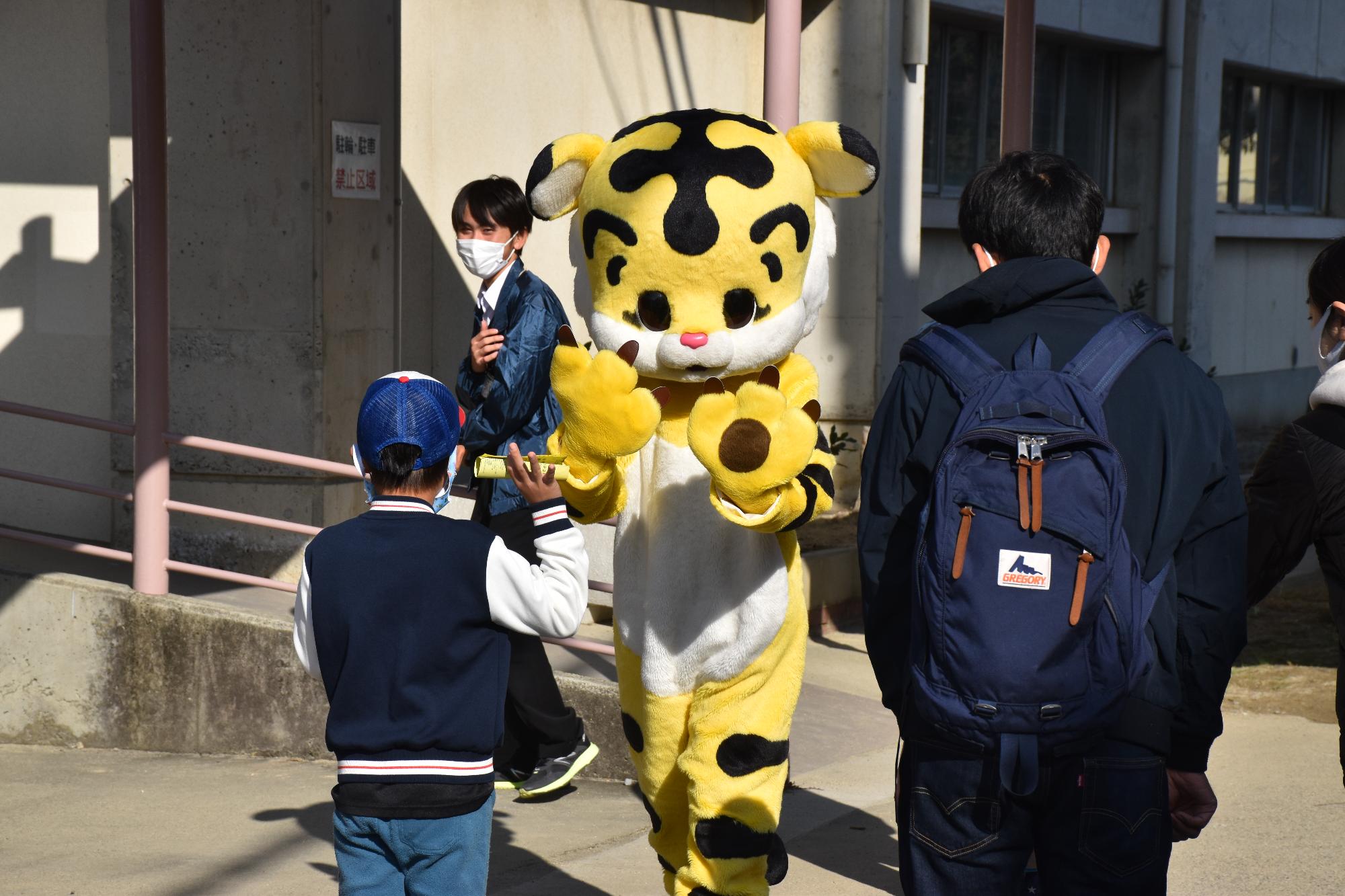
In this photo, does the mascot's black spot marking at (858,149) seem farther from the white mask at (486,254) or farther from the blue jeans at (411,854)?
the blue jeans at (411,854)

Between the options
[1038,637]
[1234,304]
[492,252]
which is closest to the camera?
[1038,637]

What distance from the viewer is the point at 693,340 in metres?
3.55

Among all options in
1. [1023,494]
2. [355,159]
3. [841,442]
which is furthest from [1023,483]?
[841,442]

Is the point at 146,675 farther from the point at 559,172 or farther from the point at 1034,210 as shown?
the point at 1034,210

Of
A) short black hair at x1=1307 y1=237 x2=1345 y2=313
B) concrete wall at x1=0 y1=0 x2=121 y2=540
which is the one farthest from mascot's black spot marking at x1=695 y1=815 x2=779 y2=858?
concrete wall at x1=0 y1=0 x2=121 y2=540

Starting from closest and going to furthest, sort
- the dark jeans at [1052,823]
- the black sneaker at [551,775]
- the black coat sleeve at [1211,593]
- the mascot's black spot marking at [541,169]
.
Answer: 1. the dark jeans at [1052,823]
2. the black coat sleeve at [1211,593]
3. the mascot's black spot marking at [541,169]
4. the black sneaker at [551,775]

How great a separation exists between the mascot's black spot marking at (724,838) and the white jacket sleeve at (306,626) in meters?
1.06

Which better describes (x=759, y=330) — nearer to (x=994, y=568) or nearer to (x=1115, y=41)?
(x=994, y=568)

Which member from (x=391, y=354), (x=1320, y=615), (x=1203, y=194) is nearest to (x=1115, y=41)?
(x=1203, y=194)

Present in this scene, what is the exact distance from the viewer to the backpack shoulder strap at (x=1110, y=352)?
2.57 metres

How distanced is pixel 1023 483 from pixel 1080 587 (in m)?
0.18

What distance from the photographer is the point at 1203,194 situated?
14.1 meters

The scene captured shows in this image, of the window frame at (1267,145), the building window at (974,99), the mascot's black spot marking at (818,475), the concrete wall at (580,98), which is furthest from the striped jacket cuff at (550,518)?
the window frame at (1267,145)

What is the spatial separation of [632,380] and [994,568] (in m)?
1.21
